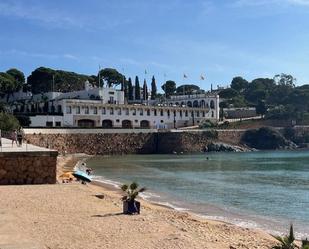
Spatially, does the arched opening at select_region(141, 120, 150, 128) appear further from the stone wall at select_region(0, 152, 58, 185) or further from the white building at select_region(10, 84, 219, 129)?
the stone wall at select_region(0, 152, 58, 185)

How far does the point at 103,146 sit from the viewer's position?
8488 cm

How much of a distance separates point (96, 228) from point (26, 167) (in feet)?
38.3

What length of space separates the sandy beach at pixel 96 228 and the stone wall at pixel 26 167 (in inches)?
166

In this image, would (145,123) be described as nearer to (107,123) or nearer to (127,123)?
(127,123)

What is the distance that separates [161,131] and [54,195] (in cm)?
7091

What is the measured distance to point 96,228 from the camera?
586 inches

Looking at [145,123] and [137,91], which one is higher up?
[137,91]

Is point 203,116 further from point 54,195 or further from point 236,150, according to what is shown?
point 54,195

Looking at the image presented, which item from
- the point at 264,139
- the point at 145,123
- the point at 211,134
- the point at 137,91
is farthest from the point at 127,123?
the point at 264,139

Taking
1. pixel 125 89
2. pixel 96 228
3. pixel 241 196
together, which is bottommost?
pixel 241 196

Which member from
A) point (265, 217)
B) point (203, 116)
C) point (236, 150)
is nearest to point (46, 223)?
point (265, 217)

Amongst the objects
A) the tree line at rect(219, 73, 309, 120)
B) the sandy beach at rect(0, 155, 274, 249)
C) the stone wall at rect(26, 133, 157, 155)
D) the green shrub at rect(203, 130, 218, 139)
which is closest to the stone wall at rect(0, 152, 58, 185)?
the sandy beach at rect(0, 155, 274, 249)

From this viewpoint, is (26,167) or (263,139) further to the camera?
(263,139)

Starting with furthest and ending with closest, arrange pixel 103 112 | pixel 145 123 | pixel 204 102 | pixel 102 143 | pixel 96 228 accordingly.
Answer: pixel 204 102
pixel 145 123
pixel 103 112
pixel 102 143
pixel 96 228
